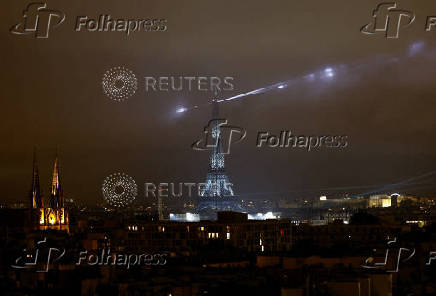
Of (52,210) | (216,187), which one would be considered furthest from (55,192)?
(216,187)

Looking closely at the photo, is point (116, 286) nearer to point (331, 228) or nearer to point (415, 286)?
point (415, 286)

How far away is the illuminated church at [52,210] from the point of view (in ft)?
270

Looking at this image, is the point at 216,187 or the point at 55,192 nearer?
the point at 55,192

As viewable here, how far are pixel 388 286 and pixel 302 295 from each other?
10.8 feet

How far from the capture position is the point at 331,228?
69.9 m

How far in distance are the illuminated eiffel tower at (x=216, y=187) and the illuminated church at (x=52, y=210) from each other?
24.4m

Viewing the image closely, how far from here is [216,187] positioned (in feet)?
358

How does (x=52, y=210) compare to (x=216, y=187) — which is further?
(x=216, y=187)

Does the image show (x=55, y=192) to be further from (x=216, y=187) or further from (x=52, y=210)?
(x=216, y=187)

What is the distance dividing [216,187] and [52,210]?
30623mm

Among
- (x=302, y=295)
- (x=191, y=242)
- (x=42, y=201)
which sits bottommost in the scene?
(x=302, y=295)

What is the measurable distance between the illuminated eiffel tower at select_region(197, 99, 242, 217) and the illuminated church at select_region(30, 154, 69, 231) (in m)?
24.4

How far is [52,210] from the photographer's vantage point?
82.6 metres

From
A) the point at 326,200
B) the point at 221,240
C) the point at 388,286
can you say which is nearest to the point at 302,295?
the point at 388,286
